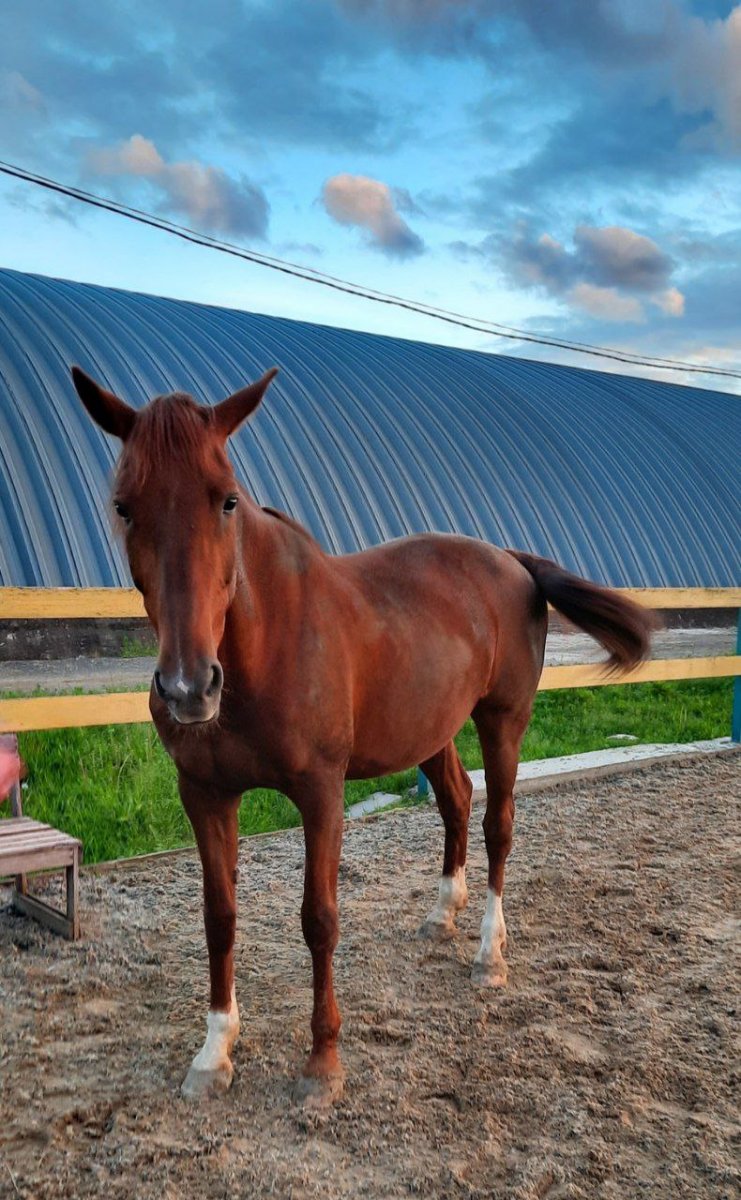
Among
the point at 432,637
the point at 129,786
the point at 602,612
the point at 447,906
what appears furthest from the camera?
the point at 129,786

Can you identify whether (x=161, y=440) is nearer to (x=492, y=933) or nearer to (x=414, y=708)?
(x=414, y=708)

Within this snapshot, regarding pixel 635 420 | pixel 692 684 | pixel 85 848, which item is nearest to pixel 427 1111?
pixel 85 848

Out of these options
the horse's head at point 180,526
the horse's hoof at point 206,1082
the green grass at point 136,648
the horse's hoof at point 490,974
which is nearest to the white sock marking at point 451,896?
the horse's hoof at point 490,974

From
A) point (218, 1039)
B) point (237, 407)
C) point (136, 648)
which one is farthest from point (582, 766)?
point (237, 407)

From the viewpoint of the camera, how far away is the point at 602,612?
3883 millimetres

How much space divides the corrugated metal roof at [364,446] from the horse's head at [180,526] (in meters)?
5.96

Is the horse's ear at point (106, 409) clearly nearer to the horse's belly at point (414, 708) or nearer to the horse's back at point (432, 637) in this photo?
the horse's back at point (432, 637)

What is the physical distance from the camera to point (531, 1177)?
6.99 feet

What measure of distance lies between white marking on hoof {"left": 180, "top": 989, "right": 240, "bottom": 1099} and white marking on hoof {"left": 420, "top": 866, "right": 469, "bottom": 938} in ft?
3.60

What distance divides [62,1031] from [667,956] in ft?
7.03

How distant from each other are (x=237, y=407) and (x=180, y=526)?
16.4 inches

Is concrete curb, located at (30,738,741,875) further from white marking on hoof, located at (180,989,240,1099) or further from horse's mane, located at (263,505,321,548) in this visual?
horse's mane, located at (263,505,321,548)

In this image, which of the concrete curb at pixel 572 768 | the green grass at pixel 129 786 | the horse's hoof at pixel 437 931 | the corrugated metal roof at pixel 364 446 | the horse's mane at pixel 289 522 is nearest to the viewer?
the horse's mane at pixel 289 522

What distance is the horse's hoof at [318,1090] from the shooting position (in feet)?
8.04
